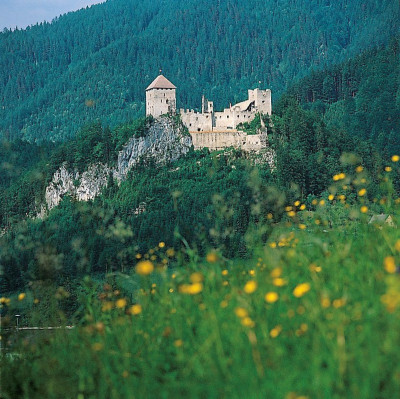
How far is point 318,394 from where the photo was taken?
18.6ft

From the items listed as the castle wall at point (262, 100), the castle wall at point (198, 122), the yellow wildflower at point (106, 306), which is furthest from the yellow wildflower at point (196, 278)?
the castle wall at point (262, 100)

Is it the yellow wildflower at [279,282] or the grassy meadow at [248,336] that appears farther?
the yellow wildflower at [279,282]

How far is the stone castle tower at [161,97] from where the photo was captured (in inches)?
3639

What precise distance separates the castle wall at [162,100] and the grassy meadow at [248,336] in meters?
84.4

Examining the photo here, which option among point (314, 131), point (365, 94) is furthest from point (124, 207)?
point (365, 94)

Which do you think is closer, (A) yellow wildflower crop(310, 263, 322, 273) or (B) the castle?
(A) yellow wildflower crop(310, 263, 322, 273)

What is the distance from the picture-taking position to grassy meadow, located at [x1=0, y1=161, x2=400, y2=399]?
598 cm

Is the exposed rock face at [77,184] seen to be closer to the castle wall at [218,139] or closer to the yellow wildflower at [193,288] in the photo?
the castle wall at [218,139]

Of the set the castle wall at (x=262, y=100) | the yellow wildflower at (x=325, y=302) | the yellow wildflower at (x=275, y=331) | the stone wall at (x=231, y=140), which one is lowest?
the yellow wildflower at (x=275, y=331)

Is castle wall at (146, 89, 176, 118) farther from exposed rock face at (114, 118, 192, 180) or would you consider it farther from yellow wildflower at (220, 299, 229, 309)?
yellow wildflower at (220, 299, 229, 309)

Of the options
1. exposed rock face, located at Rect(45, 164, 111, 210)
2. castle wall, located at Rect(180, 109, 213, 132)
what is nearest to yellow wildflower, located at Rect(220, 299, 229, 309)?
castle wall, located at Rect(180, 109, 213, 132)

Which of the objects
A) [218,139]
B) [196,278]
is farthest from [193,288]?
[218,139]

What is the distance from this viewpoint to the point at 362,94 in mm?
152875

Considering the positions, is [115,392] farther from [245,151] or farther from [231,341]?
[245,151]
